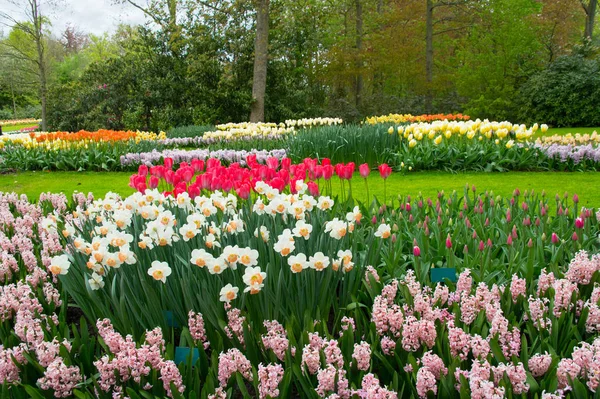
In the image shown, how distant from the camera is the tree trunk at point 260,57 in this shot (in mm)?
16298

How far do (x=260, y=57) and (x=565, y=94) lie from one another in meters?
11.1

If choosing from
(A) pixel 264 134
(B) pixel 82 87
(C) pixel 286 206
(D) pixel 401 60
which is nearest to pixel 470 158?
(A) pixel 264 134

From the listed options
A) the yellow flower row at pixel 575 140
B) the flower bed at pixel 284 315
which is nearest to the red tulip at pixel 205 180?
the flower bed at pixel 284 315

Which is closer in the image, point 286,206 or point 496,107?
point 286,206

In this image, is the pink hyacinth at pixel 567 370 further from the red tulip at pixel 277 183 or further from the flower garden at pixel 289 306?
the red tulip at pixel 277 183

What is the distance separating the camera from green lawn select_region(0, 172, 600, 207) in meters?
6.41

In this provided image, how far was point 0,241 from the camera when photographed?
3426 mm

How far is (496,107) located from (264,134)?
12.4 metres

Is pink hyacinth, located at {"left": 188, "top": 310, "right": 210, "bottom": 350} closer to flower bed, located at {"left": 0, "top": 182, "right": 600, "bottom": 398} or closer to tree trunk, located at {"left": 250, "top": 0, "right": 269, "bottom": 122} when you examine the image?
→ flower bed, located at {"left": 0, "top": 182, "right": 600, "bottom": 398}

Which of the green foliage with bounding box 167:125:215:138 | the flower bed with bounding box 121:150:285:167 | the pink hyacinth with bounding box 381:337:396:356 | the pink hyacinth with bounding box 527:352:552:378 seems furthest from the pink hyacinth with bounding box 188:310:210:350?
the green foliage with bounding box 167:125:215:138

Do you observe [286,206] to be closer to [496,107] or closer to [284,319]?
[284,319]

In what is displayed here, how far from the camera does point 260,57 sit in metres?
16.7

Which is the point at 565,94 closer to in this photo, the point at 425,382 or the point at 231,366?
the point at 425,382

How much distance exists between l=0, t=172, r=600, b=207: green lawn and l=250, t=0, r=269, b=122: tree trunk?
8442 mm
